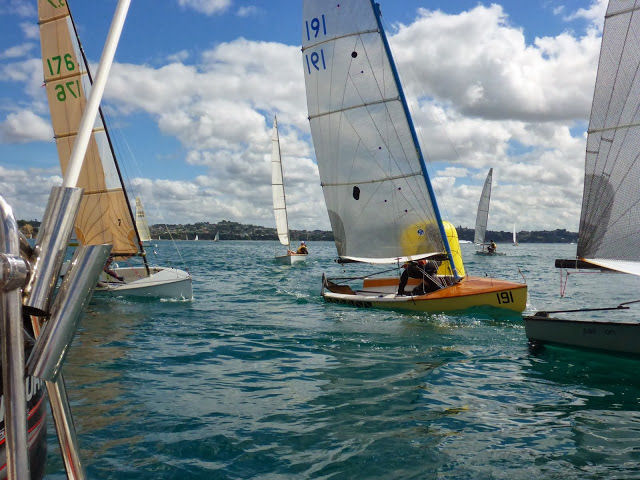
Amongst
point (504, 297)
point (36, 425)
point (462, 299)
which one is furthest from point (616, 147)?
point (36, 425)

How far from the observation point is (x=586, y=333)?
25.8ft

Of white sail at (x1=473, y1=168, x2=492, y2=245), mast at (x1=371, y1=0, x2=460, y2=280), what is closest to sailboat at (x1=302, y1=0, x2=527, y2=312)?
mast at (x1=371, y1=0, x2=460, y2=280)

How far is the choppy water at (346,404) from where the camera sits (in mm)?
4500

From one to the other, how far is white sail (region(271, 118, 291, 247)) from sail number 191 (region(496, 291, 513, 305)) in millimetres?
30431

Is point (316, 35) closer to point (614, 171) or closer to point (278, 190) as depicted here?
point (614, 171)

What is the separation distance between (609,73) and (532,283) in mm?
19008

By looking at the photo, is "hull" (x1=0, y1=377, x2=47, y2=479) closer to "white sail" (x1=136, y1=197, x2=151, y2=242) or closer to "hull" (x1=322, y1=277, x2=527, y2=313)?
"hull" (x1=322, y1=277, x2=527, y2=313)

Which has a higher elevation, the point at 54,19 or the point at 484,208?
the point at 54,19

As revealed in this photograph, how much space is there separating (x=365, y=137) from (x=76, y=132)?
32.1 feet

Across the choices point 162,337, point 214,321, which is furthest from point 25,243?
point 214,321

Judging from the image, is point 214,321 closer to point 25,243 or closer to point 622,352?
point 622,352

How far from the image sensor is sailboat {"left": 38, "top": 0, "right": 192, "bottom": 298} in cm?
1609

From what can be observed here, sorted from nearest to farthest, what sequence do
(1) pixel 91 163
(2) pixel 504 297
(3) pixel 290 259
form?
(2) pixel 504 297, (1) pixel 91 163, (3) pixel 290 259

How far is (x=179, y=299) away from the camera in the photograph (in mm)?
16125
